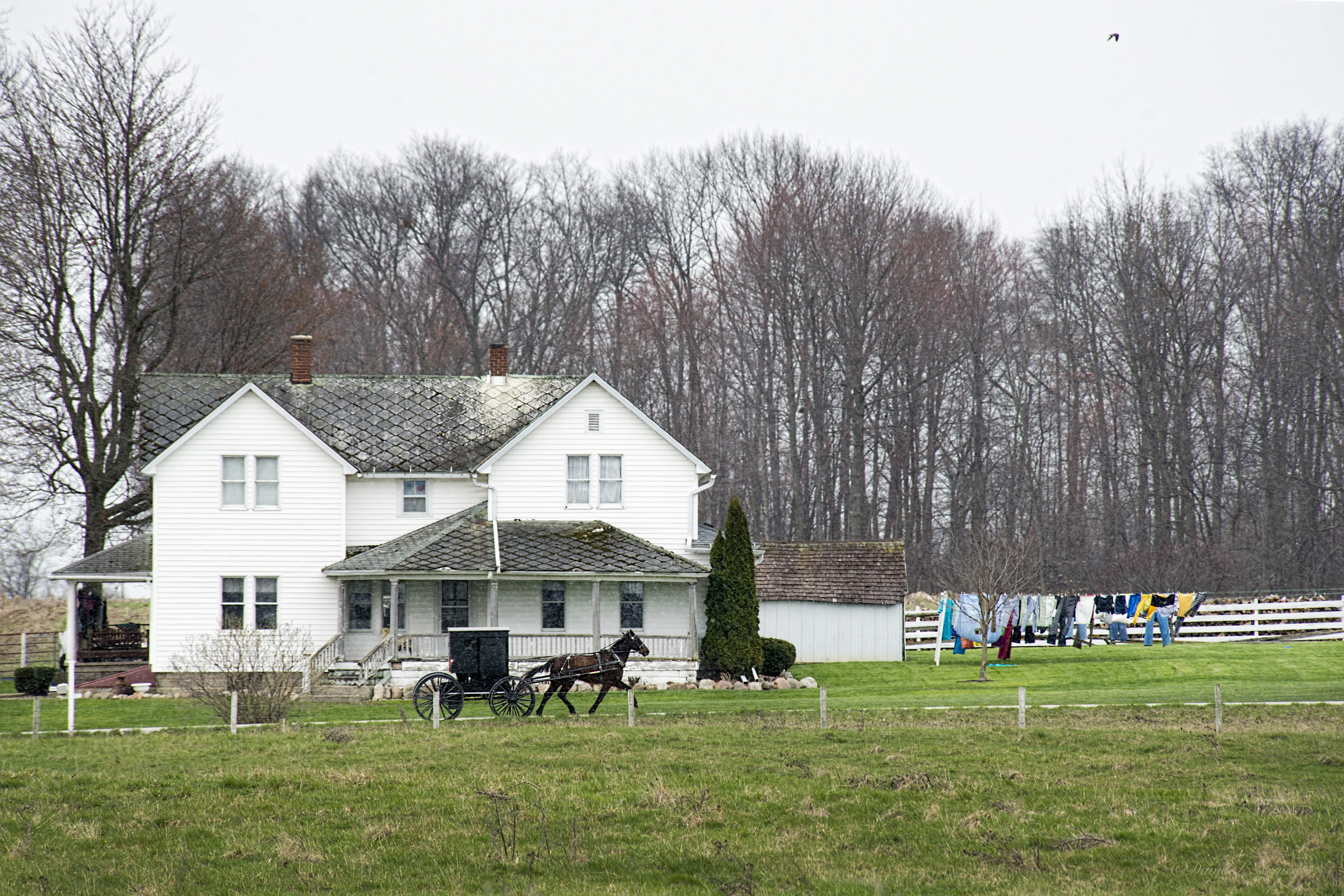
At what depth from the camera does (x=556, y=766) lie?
672 inches

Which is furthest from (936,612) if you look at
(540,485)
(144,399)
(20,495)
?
(20,495)

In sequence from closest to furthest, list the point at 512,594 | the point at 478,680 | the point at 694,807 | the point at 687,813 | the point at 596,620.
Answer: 1. the point at 687,813
2. the point at 694,807
3. the point at 478,680
4. the point at 596,620
5. the point at 512,594

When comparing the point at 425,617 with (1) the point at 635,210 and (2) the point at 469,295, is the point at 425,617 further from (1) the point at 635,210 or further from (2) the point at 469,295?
(1) the point at 635,210

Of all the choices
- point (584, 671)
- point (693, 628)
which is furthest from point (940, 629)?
point (584, 671)

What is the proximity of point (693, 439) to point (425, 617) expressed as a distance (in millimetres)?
23716

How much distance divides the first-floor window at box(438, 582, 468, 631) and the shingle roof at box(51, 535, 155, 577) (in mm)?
7335

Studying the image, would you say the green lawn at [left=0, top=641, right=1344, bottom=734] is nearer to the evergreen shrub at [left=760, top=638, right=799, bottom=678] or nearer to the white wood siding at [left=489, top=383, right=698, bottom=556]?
the evergreen shrub at [left=760, top=638, right=799, bottom=678]

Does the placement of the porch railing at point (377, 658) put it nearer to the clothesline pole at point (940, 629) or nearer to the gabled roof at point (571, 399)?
the gabled roof at point (571, 399)

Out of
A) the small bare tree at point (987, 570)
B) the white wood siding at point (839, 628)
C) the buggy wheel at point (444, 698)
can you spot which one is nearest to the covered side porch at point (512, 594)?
the white wood siding at point (839, 628)

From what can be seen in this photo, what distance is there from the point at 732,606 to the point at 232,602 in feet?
41.7

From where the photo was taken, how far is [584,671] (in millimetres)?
23578

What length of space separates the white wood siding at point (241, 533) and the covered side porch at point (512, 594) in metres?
1.09

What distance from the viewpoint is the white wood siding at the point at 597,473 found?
111ft

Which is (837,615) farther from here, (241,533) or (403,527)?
(241,533)
